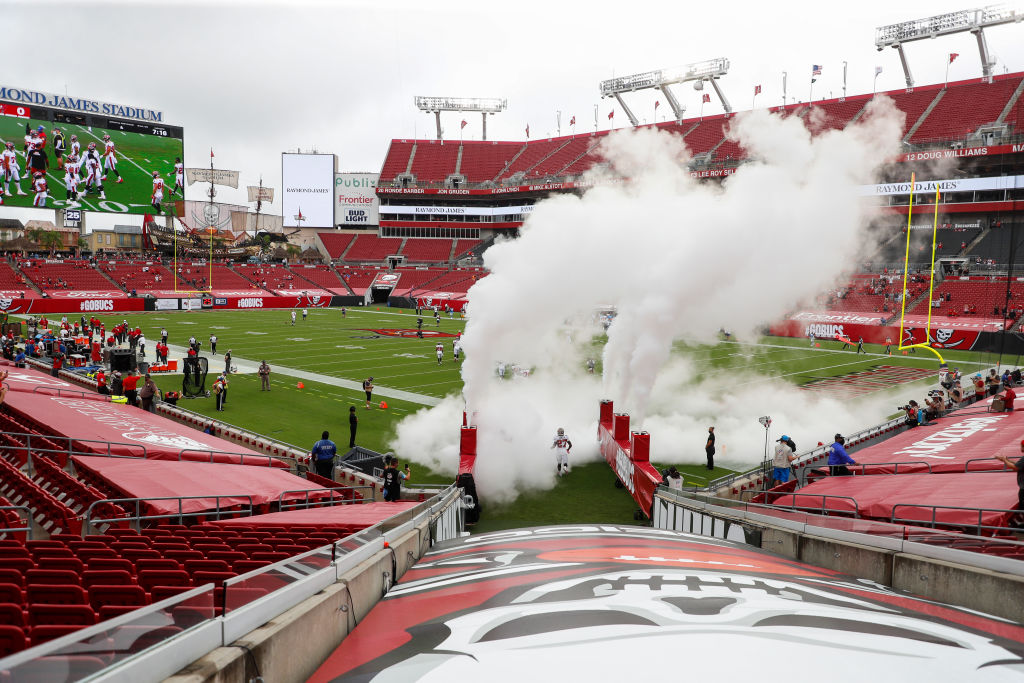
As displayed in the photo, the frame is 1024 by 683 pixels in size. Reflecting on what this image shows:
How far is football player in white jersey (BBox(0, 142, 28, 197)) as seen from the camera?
5638 cm

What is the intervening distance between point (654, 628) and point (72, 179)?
71651 millimetres

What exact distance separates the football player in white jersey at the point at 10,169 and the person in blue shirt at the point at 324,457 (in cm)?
6157

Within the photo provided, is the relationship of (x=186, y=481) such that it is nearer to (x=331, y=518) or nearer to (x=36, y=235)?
(x=331, y=518)

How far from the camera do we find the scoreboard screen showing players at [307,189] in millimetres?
89625

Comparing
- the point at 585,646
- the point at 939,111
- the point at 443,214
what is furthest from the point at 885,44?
the point at 585,646

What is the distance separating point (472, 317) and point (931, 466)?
998cm

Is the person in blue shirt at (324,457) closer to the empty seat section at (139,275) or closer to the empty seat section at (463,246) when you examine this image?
the empty seat section at (139,275)

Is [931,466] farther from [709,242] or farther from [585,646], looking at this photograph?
[585,646]

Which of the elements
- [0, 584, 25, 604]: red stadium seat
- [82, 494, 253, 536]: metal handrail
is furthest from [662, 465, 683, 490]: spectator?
[0, 584, 25, 604]: red stadium seat

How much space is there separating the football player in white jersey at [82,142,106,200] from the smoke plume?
57612mm

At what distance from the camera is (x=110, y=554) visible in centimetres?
502

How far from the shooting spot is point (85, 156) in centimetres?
6075

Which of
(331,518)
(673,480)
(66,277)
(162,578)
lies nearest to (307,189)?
(66,277)

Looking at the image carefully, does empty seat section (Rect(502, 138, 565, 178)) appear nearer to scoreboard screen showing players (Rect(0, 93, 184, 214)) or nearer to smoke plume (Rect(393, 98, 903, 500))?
scoreboard screen showing players (Rect(0, 93, 184, 214))
